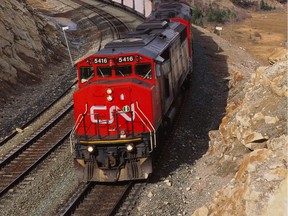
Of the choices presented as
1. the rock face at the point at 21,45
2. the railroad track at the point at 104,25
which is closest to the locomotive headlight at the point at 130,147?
the railroad track at the point at 104,25

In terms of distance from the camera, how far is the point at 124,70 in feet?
45.6

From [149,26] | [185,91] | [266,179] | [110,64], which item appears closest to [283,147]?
[266,179]

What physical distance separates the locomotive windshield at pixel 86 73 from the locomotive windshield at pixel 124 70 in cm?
86

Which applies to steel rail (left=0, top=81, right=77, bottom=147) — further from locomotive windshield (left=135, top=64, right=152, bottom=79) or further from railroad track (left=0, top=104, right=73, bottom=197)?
locomotive windshield (left=135, top=64, right=152, bottom=79)

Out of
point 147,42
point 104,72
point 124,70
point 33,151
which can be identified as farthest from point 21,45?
point 124,70

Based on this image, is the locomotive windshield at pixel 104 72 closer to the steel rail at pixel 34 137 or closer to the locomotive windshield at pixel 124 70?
the locomotive windshield at pixel 124 70

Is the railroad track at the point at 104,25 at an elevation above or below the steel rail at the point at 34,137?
below

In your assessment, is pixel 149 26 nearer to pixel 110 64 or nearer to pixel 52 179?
pixel 110 64

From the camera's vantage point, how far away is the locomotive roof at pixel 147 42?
1434 cm

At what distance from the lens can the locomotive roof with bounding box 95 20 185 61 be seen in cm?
1434

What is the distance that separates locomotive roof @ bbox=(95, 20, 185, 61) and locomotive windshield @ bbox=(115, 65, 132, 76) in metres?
0.50

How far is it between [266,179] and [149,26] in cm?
1172

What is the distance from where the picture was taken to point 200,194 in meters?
13.3

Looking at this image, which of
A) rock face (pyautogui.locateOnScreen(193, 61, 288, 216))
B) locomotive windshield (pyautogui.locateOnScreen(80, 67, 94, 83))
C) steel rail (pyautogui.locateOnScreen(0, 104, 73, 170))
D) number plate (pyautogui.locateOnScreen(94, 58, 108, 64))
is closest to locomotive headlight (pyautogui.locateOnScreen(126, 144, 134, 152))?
locomotive windshield (pyautogui.locateOnScreen(80, 67, 94, 83))
